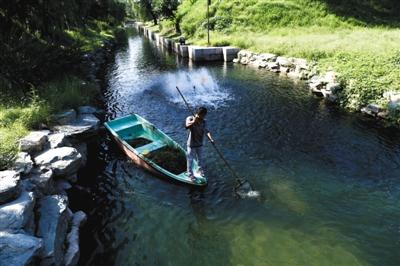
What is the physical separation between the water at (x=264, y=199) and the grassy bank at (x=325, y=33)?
3479 mm

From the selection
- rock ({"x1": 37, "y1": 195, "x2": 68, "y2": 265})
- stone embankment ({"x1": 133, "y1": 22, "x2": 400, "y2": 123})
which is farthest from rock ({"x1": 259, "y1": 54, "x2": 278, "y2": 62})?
rock ({"x1": 37, "y1": 195, "x2": 68, "y2": 265})

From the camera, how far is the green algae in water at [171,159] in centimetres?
1379

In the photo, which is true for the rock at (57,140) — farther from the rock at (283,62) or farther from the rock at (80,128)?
the rock at (283,62)

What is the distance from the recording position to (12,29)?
20859 mm

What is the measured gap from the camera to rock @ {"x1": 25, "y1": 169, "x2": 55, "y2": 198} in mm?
10125

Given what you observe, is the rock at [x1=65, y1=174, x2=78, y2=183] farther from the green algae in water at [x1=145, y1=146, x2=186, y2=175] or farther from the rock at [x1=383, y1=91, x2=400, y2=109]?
the rock at [x1=383, y1=91, x2=400, y2=109]

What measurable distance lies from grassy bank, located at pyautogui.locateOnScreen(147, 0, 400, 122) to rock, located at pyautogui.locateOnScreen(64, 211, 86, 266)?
17.0 metres

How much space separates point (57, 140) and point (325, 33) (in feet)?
114

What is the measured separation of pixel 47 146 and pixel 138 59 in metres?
31.0

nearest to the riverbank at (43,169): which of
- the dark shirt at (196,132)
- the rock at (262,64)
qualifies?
the dark shirt at (196,132)

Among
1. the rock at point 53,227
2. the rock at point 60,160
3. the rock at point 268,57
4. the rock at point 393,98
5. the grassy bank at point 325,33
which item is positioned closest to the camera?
the rock at point 53,227

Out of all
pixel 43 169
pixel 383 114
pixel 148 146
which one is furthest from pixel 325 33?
pixel 43 169

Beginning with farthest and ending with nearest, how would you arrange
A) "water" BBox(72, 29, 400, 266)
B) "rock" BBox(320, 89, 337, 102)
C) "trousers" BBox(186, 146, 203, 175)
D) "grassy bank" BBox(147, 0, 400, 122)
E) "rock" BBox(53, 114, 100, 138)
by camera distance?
"rock" BBox(320, 89, 337, 102), "grassy bank" BBox(147, 0, 400, 122), "rock" BBox(53, 114, 100, 138), "trousers" BBox(186, 146, 203, 175), "water" BBox(72, 29, 400, 266)

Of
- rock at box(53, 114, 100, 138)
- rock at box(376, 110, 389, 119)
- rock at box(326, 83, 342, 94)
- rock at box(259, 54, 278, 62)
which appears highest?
rock at box(259, 54, 278, 62)
